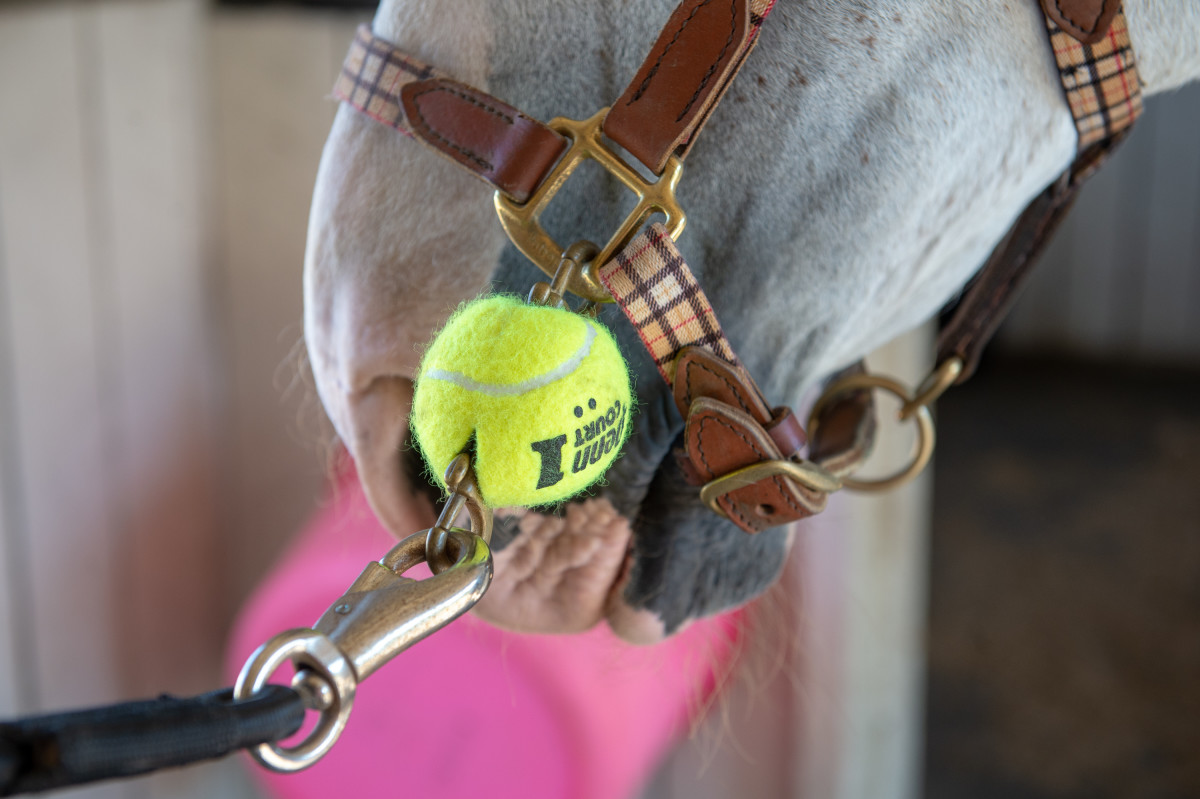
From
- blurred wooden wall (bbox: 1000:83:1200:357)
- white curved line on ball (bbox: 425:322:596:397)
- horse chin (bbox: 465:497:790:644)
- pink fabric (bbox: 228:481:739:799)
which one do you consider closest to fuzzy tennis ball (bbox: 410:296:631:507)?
white curved line on ball (bbox: 425:322:596:397)

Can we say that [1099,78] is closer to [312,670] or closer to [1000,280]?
[1000,280]

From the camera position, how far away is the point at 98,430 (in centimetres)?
129

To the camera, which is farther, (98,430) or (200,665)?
(200,665)

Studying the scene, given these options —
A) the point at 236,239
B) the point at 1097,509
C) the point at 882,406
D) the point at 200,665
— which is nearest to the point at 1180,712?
the point at 1097,509

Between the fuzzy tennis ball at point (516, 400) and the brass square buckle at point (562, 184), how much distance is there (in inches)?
1.8

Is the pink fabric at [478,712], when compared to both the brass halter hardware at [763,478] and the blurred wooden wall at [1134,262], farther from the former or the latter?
the blurred wooden wall at [1134,262]

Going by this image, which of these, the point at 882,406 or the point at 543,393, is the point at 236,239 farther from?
the point at 543,393

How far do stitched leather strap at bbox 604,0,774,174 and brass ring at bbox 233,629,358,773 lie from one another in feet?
0.79

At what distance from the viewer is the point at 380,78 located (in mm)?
468

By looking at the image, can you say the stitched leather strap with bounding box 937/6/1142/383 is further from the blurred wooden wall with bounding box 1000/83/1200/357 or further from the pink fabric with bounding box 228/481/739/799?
the blurred wooden wall with bounding box 1000/83/1200/357

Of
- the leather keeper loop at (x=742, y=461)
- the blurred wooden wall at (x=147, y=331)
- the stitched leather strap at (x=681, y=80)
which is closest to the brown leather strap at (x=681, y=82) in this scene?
the stitched leather strap at (x=681, y=80)

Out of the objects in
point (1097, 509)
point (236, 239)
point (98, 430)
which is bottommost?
point (1097, 509)

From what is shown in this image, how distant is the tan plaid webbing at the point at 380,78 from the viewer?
46cm

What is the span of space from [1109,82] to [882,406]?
2.29 ft
